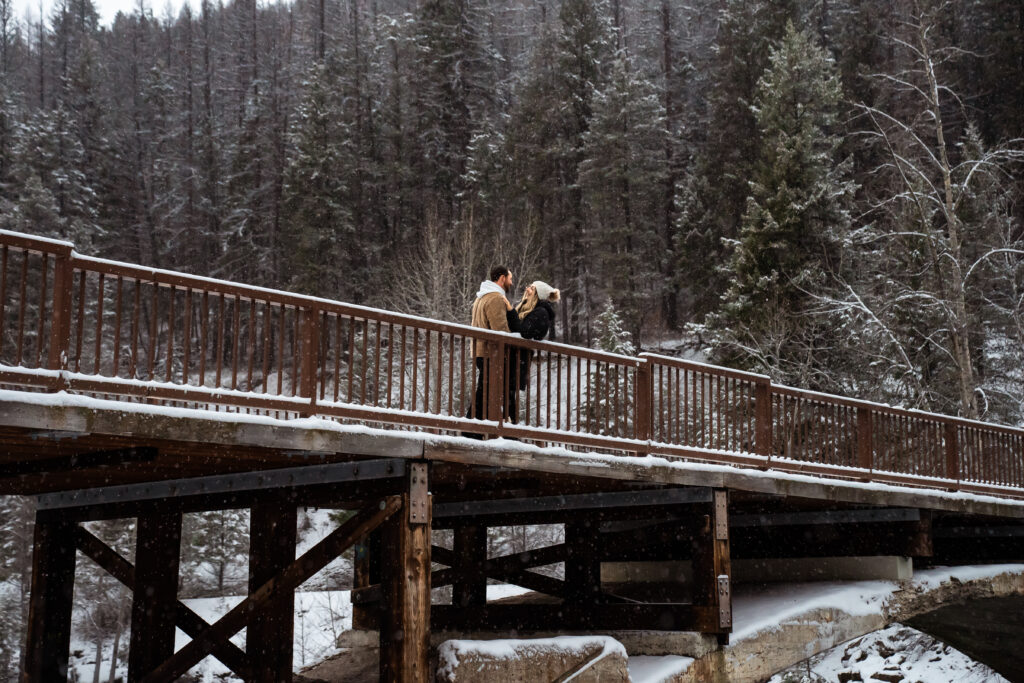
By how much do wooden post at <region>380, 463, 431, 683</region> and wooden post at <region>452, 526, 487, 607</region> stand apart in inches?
197

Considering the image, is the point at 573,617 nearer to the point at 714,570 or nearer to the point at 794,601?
the point at 714,570

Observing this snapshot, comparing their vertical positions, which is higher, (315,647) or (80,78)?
(80,78)

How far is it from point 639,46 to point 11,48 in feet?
115

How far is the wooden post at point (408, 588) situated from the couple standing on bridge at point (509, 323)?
1.15 metres

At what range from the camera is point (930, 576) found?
14.5 metres

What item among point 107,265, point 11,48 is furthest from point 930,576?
point 11,48

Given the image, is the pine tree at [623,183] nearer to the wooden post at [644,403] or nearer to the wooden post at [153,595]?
the wooden post at [644,403]

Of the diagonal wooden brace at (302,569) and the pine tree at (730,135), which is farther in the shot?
the pine tree at (730,135)

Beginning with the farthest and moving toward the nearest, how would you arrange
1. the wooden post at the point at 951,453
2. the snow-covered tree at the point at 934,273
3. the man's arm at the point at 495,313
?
1. the snow-covered tree at the point at 934,273
2. the wooden post at the point at 951,453
3. the man's arm at the point at 495,313

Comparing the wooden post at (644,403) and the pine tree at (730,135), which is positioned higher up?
the pine tree at (730,135)

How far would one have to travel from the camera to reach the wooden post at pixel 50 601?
1062 cm

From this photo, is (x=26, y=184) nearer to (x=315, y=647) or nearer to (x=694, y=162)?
(x=315, y=647)

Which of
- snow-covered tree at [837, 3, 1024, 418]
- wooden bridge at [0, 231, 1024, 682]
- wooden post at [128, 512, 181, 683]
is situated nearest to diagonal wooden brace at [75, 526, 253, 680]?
wooden bridge at [0, 231, 1024, 682]

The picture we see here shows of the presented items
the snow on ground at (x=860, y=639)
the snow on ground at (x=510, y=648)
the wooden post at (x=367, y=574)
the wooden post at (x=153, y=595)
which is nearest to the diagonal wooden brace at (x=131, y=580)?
the wooden post at (x=153, y=595)
